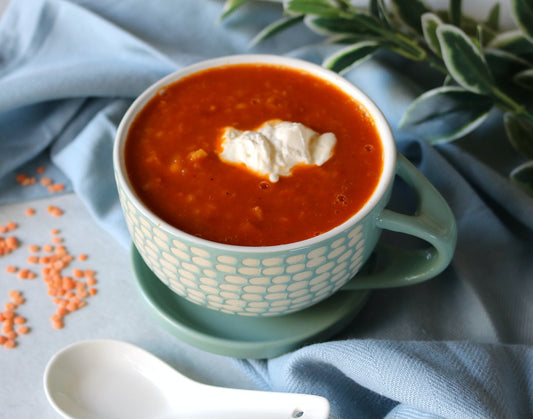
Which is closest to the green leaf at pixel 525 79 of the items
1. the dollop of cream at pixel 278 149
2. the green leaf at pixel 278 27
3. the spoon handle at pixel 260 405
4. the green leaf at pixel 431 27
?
the green leaf at pixel 431 27

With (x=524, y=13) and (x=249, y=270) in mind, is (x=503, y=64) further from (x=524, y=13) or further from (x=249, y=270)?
(x=249, y=270)

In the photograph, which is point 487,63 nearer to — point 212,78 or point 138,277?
point 212,78

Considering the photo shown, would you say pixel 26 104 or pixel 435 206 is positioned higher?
pixel 435 206

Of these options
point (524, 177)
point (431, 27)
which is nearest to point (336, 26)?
point (431, 27)

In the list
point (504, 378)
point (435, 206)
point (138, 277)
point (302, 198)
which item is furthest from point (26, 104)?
point (504, 378)

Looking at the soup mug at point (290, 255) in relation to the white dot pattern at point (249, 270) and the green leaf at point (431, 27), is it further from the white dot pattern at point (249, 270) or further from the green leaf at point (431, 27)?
the green leaf at point (431, 27)

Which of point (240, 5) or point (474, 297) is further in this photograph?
point (240, 5)
